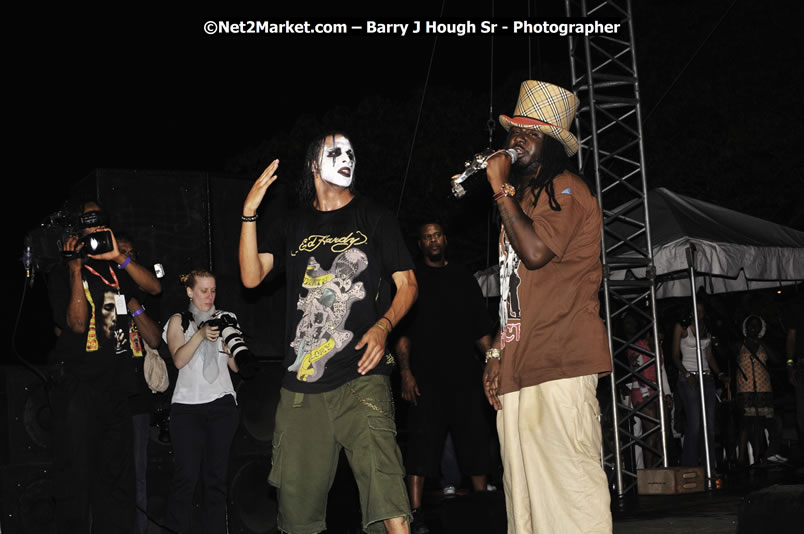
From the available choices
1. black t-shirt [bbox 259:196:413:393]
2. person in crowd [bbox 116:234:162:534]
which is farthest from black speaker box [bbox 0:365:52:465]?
black t-shirt [bbox 259:196:413:393]

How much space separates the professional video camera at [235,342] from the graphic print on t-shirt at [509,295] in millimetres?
2469

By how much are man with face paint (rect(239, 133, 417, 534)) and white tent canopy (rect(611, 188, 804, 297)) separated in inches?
224

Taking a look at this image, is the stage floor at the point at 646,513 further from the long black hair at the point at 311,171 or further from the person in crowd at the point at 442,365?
the long black hair at the point at 311,171

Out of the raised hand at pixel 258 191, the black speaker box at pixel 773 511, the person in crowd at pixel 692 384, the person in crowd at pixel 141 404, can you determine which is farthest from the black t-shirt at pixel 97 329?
the person in crowd at pixel 692 384

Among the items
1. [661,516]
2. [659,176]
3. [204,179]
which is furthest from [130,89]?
[661,516]

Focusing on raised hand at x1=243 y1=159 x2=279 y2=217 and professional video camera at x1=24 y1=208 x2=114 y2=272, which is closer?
raised hand at x1=243 y1=159 x2=279 y2=217

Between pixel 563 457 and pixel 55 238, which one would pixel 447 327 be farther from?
pixel 563 457

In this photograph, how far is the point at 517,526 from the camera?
392 centimetres

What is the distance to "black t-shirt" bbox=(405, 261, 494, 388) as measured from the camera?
7406mm

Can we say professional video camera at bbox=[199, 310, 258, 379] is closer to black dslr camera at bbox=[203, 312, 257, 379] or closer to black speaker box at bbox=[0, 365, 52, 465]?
black dslr camera at bbox=[203, 312, 257, 379]

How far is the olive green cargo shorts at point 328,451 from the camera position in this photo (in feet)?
13.8

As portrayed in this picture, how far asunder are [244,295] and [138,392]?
184 centimetres

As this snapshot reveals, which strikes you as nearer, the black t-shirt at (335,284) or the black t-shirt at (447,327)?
the black t-shirt at (335,284)

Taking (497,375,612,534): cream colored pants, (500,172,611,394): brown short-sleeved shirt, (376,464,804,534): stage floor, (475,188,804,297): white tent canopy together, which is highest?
(475,188,804,297): white tent canopy
